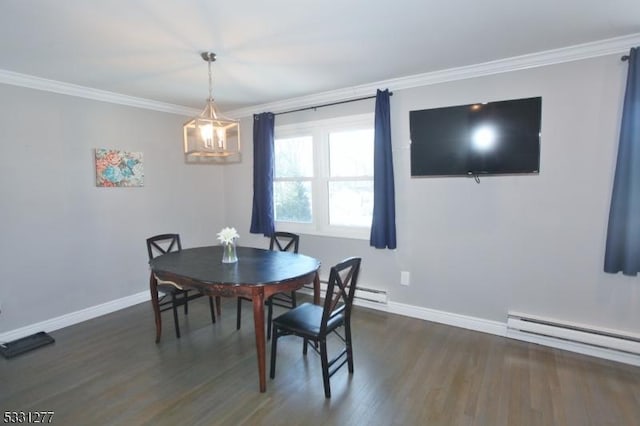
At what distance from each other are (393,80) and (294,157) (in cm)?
157

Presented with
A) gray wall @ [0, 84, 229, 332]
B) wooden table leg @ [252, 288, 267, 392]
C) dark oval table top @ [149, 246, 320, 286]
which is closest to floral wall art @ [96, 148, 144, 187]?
gray wall @ [0, 84, 229, 332]

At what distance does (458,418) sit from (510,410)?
0.36 meters

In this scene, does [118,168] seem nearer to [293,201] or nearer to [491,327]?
[293,201]

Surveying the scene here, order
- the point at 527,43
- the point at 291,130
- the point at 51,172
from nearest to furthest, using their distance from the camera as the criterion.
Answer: the point at 527,43 < the point at 51,172 < the point at 291,130

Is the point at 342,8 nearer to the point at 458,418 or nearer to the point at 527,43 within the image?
the point at 527,43

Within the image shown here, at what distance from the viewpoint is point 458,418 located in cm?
206

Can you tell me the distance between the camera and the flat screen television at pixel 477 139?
113 inches

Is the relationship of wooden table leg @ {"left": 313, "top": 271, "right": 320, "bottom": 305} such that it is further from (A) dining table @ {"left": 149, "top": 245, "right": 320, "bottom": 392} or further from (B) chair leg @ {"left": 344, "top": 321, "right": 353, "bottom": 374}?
(B) chair leg @ {"left": 344, "top": 321, "right": 353, "bottom": 374}

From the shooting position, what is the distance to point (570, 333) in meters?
2.76

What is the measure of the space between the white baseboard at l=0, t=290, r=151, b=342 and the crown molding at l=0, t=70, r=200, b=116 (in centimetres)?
226

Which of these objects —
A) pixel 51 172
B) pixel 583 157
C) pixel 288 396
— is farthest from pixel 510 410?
pixel 51 172

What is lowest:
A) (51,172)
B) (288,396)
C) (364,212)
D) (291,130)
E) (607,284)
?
(288,396)

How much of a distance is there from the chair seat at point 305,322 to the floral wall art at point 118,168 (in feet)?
8.84

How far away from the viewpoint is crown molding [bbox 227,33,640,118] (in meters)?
2.56
